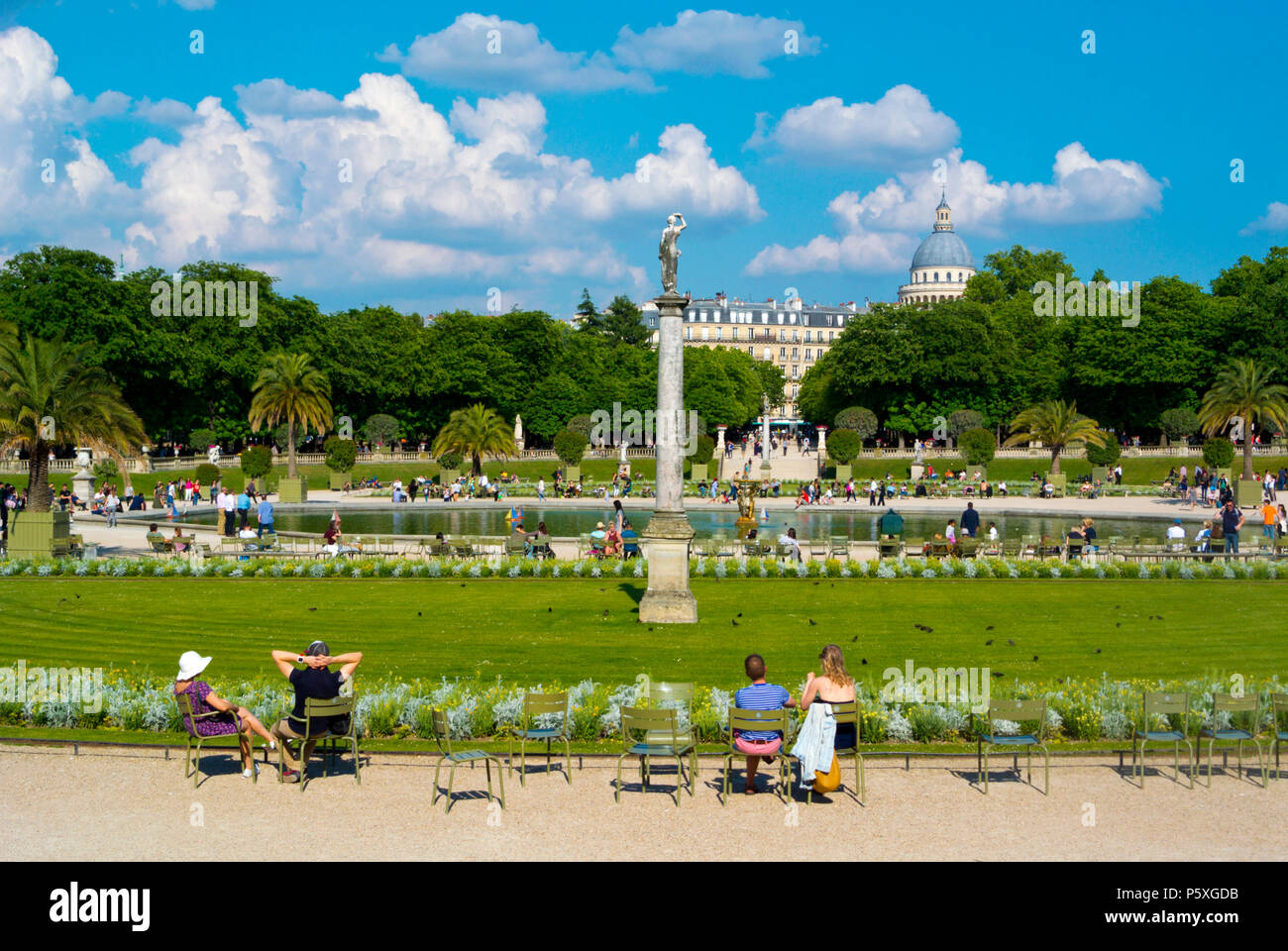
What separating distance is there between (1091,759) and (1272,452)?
64194 millimetres

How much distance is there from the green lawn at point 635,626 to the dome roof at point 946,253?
15210 cm

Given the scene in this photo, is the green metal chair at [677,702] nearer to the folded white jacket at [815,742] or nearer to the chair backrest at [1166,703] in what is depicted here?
the folded white jacket at [815,742]

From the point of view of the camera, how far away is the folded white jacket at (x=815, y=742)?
1043 cm

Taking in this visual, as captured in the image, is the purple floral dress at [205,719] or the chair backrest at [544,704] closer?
the purple floral dress at [205,719]

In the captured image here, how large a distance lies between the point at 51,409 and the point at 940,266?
156 m

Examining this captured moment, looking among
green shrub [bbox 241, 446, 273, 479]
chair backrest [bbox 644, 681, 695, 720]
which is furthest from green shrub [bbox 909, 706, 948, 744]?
green shrub [bbox 241, 446, 273, 479]

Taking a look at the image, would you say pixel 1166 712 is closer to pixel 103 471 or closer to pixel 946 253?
pixel 103 471

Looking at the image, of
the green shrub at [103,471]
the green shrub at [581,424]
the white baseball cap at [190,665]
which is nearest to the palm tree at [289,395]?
the green shrub at [103,471]
